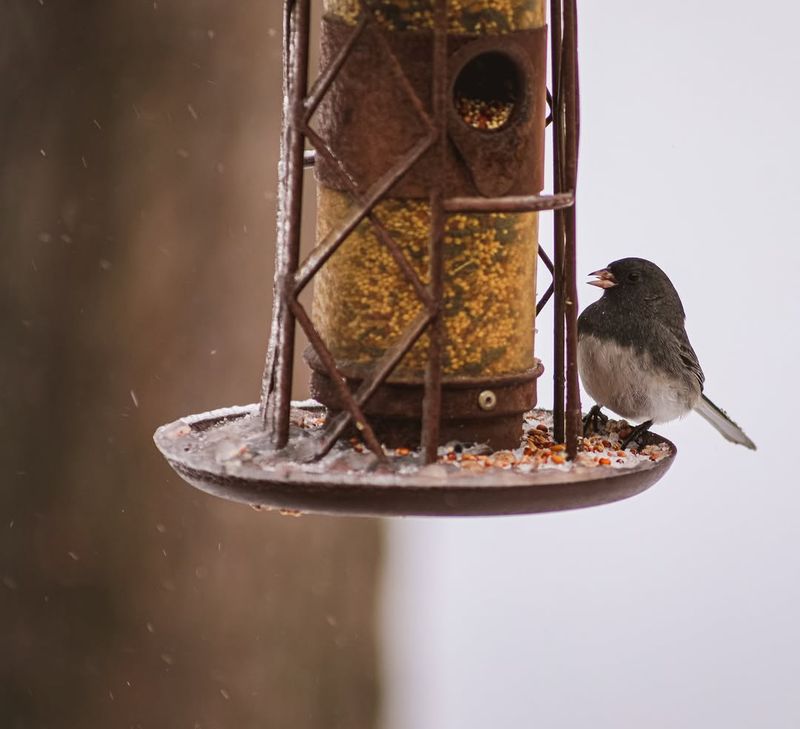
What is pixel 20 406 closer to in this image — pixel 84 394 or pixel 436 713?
pixel 84 394

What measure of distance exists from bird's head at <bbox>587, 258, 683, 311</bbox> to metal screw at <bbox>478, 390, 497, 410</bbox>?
39.3 inches

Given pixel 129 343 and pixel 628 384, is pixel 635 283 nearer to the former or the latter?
pixel 628 384

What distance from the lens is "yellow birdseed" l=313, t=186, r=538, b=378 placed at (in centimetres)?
280

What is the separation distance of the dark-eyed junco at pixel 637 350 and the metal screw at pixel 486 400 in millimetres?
840

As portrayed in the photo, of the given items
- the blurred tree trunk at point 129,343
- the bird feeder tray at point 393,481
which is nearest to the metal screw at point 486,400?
the bird feeder tray at point 393,481

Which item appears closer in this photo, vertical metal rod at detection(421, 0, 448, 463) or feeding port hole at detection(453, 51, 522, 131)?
vertical metal rod at detection(421, 0, 448, 463)

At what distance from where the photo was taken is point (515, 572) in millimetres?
7043

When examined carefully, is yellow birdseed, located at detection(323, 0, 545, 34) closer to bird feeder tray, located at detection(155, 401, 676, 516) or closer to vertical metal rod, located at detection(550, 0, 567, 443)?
vertical metal rod, located at detection(550, 0, 567, 443)

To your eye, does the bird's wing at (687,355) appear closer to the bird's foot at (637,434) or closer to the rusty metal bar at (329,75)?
the bird's foot at (637,434)

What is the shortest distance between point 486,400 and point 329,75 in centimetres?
72

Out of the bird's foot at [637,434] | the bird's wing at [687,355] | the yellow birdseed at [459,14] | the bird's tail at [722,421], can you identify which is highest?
the yellow birdseed at [459,14]

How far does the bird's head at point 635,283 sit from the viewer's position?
12.5 feet

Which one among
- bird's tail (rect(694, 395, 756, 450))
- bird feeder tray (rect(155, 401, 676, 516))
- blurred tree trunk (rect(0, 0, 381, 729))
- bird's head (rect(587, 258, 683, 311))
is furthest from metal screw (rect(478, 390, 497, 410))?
blurred tree trunk (rect(0, 0, 381, 729))

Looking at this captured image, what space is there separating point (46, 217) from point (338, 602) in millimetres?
1705
